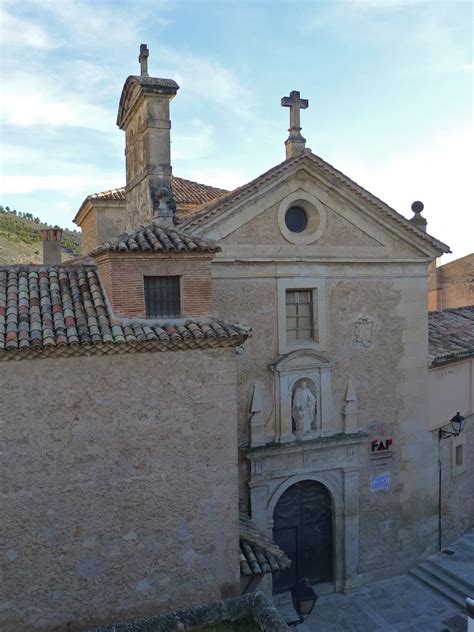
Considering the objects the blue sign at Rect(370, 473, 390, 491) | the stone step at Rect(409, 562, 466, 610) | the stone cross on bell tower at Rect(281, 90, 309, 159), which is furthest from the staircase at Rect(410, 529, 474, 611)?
the stone cross on bell tower at Rect(281, 90, 309, 159)

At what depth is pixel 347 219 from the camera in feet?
40.5

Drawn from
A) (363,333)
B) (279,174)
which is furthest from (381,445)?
(279,174)

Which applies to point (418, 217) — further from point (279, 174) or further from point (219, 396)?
point (219, 396)

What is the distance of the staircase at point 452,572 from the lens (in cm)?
1264

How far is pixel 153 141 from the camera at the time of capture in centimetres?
1078

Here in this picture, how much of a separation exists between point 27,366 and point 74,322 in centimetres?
90

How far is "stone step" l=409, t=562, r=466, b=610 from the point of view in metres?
12.5

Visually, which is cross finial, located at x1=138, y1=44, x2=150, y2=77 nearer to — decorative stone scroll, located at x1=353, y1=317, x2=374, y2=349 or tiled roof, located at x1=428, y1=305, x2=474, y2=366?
decorative stone scroll, located at x1=353, y1=317, x2=374, y2=349

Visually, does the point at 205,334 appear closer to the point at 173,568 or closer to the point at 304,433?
the point at 173,568

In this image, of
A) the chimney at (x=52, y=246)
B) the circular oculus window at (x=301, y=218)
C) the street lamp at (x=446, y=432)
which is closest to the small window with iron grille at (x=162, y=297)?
the circular oculus window at (x=301, y=218)

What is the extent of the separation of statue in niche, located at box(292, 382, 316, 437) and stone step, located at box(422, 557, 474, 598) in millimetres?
4819

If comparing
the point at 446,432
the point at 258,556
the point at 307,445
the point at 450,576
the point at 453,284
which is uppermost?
the point at 453,284

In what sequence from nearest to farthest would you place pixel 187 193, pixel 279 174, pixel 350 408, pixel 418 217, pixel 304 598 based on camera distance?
pixel 304 598, pixel 279 174, pixel 350 408, pixel 418 217, pixel 187 193

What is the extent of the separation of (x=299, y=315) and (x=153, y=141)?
15.1 ft
